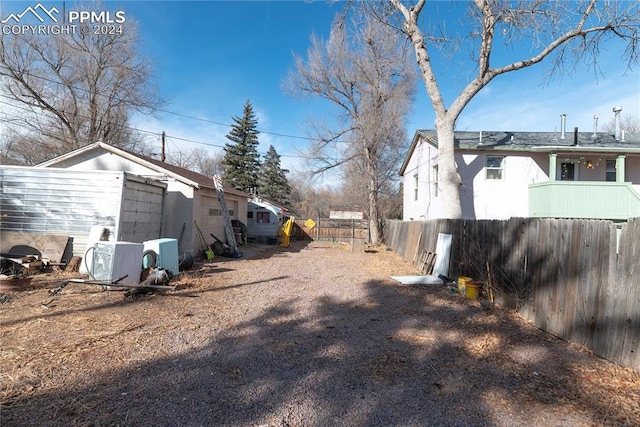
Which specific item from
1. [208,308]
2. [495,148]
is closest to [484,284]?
[208,308]

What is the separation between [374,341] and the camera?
13.6 ft

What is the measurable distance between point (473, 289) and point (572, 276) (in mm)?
2298

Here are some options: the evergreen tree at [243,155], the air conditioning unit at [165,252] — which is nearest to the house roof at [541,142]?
the air conditioning unit at [165,252]

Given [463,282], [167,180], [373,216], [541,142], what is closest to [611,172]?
[541,142]

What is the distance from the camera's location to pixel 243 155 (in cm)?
3688

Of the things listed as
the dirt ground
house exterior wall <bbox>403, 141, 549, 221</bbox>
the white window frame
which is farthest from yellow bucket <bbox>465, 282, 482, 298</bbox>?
the white window frame

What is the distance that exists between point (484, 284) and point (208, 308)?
500cm

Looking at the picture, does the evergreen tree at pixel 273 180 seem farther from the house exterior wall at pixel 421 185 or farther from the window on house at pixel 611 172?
the window on house at pixel 611 172

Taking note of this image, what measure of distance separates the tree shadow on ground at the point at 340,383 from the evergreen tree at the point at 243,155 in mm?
32393

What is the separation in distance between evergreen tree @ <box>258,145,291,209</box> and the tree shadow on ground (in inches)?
1403

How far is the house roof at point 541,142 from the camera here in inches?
514

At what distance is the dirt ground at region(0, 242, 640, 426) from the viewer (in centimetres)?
257

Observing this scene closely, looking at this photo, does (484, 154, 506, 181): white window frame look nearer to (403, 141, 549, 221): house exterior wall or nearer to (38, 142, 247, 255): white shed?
(403, 141, 549, 221): house exterior wall

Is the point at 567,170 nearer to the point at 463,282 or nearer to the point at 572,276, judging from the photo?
the point at 463,282
